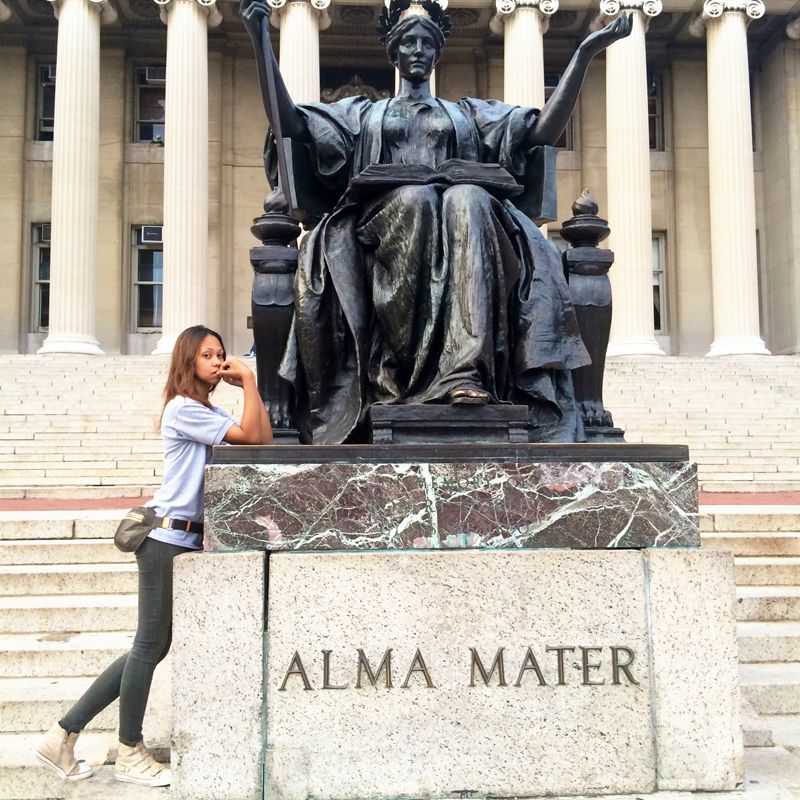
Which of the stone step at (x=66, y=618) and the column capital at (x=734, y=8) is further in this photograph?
the column capital at (x=734, y=8)

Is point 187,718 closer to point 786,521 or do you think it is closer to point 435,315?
point 435,315

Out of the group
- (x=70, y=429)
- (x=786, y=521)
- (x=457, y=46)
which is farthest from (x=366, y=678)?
(x=457, y=46)

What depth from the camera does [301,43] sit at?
23.9 meters

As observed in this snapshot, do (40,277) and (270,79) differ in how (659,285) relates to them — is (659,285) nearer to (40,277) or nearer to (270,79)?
(40,277)

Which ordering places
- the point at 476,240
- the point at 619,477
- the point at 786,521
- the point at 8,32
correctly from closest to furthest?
the point at 619,477
the point at 476,240
the point at 786,521
the point at 8,32

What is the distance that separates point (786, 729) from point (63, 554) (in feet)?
14.8

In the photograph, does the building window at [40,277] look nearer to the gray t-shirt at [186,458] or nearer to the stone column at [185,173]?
the stone column at [185,173]

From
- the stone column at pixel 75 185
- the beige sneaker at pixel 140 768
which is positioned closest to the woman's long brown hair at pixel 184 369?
the beige sneaker at pixel 140 768

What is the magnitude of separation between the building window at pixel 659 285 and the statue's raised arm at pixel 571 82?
2533 cm

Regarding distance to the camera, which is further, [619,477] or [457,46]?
[457,46]

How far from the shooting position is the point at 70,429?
14.1 metres

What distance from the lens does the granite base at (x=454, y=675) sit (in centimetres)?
325

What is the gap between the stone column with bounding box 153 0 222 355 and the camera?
2319 centimetres

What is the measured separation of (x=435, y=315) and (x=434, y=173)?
676 millimetres
